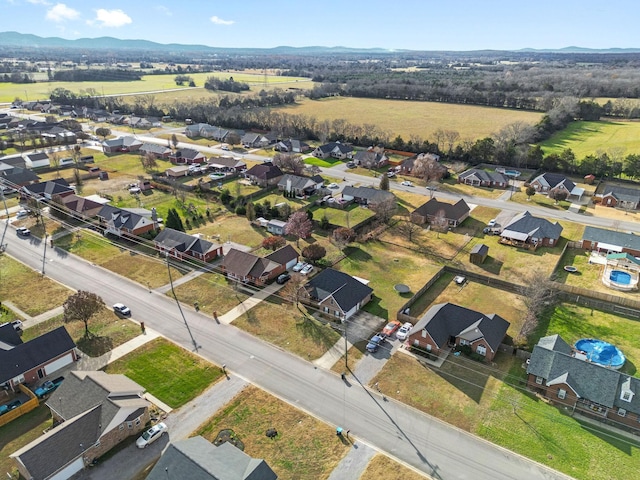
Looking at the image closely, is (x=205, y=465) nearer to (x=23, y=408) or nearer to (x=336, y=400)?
(x=336, y=400)

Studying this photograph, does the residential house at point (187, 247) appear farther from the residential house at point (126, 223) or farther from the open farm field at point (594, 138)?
the open farm field at point (594, 138)

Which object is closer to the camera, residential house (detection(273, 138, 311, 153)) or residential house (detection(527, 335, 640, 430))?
residential house (detection(527, 335, 640, 430))

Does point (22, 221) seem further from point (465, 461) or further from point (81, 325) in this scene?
A: point (465, 461)

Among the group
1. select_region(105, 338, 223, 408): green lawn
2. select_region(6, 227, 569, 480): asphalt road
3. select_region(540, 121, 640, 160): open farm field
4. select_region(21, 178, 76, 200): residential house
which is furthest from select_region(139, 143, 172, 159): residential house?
select_region(540, 121, 640, 160): open farm field

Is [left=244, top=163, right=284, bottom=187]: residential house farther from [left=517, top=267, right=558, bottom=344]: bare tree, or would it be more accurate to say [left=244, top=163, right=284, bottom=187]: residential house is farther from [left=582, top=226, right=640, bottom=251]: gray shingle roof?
[left=582, top=226, right=640, bottom=251]: gray shingle roof

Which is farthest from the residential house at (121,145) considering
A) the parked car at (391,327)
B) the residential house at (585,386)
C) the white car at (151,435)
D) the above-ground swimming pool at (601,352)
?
the above-ground swimming pool at (601,352)
